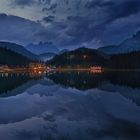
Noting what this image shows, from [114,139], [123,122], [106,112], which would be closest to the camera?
[114,139]

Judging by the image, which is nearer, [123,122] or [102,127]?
[102,127]

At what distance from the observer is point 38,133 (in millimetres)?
20500

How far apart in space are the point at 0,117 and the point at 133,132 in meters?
10.4

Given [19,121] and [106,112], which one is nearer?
[19,121]

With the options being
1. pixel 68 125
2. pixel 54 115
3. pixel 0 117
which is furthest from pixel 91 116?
pixel 0 117

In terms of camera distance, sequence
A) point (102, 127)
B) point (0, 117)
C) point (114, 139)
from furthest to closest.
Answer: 1. point (0, 117)
2. point (102, 127)
3. point (114, 139)

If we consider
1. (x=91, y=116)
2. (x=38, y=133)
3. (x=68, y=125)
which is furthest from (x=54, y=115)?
(x=38, y=133)

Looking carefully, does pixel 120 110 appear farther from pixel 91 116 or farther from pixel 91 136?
pixel 91 136

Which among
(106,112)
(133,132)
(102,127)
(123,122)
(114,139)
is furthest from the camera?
(106,112)

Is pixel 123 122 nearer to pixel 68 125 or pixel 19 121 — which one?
pixel 68 125

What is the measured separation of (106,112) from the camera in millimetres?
29938

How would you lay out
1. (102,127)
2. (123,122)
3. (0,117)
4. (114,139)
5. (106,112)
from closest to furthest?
(114,139) → (102,127) → (123,122) → (0,117) → (106,112)

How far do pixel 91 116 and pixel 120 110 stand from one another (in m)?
4.48

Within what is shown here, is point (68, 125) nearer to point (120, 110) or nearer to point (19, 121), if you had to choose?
point (19, 121)
